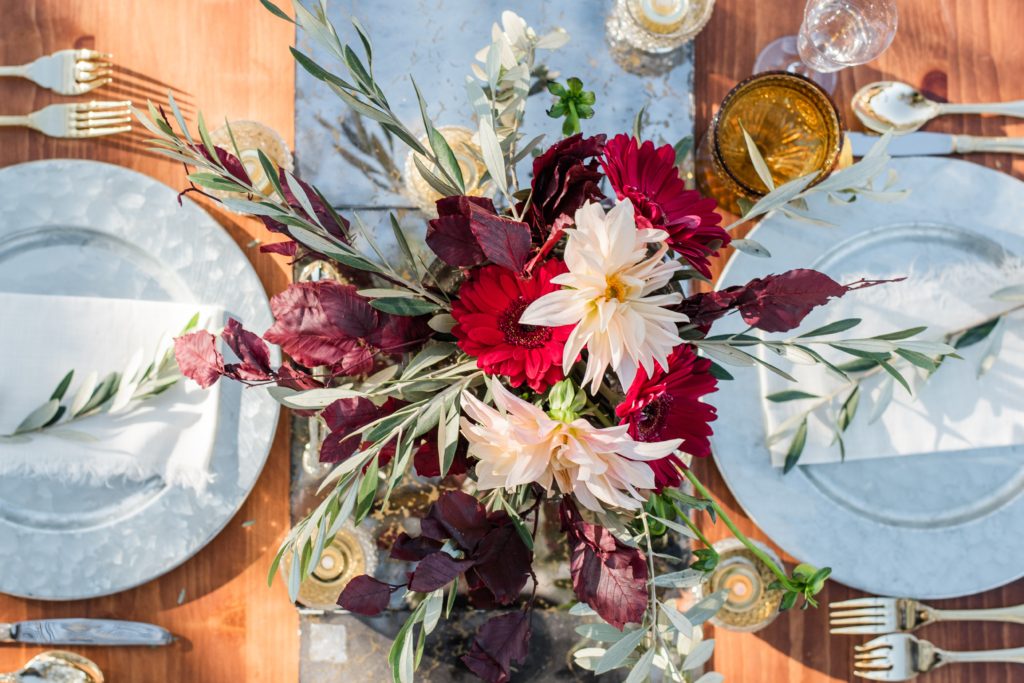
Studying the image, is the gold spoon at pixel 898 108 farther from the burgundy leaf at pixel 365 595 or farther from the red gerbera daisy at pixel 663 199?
the burgundy leaf at pixel 365 595

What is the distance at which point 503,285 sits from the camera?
0.42m

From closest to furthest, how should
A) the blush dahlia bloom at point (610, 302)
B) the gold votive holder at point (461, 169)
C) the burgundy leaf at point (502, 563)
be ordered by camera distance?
the blush dahlia bloom at point (610, 302)
the burgundy leaf at point (502, 563)
the gold votive holder at point (461, 169)

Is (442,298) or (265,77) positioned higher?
(265,77)

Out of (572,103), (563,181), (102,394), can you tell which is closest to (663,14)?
(572,103)

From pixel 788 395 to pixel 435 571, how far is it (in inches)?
15.7

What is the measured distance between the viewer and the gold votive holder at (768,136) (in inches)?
26.3

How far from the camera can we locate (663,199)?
1.31ft

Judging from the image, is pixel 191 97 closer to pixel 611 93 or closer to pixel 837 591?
pixel 611 93

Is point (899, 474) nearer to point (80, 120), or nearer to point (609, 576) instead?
point (609, 576)

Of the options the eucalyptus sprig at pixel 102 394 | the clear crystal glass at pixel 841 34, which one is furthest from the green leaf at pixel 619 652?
the clear crystal glass at pixel 841 34

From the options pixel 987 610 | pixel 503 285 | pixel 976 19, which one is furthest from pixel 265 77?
pixel 987 610

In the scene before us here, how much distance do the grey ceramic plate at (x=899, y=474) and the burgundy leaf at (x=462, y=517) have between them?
1.02ft

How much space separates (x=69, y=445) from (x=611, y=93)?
602 mm

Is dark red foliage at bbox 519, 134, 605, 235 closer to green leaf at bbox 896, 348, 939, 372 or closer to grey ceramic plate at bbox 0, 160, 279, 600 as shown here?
green leaf at bbox 896, 348, 939, 372
